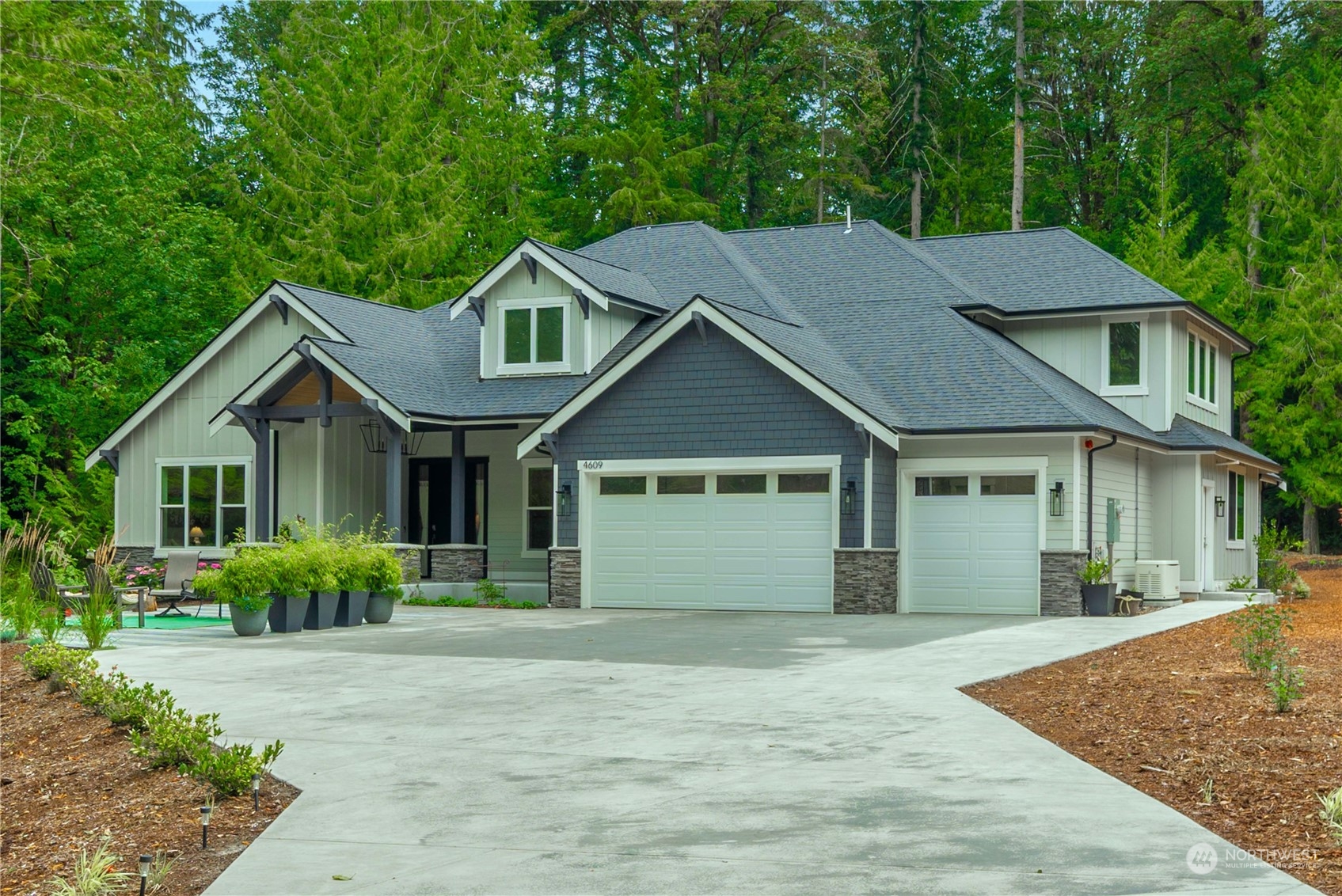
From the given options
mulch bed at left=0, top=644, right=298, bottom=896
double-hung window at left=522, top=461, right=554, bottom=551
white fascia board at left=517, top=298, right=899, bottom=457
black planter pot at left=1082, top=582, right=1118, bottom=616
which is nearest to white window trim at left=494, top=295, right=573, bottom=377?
double-hung window at left=522, top=461, right=554, bottom=551

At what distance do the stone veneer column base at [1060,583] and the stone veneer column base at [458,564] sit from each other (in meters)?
9.86

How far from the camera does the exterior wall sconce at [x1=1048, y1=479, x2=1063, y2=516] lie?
2034 centimetres

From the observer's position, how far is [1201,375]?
87.9 ft

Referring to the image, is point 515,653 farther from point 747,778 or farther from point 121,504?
point 121,504

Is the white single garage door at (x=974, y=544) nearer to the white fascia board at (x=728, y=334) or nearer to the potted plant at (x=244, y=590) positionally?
the white fascia board at (x=728, y=334)

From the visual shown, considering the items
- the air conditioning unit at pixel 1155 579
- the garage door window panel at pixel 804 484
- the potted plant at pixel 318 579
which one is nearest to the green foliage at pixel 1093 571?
the air conditioning unit at pixel 1155 579

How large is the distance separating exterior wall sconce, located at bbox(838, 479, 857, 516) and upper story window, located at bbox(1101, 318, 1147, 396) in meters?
6.04

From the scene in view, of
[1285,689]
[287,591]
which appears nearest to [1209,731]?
A: [1285,689]

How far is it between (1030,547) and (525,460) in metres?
9.67

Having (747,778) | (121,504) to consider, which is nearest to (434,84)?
(121,504)

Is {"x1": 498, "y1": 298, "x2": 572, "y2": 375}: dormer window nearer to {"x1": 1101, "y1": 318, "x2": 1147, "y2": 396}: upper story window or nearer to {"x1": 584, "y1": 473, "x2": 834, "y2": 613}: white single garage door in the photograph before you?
{"x1": 584, "y1": 473, "x2": 834, "y2": 613}: white single garage door

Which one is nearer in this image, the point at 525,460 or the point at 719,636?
the point at 719,636

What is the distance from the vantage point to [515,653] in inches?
586

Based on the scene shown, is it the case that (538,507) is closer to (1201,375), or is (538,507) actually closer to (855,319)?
(855,319)
